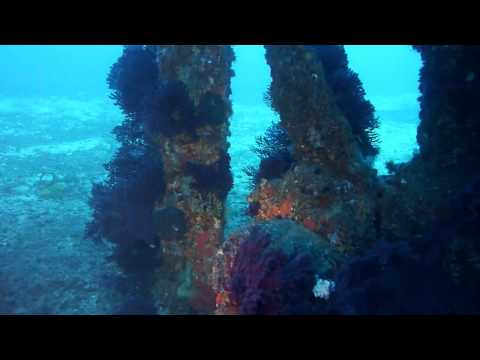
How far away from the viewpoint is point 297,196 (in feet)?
22.4

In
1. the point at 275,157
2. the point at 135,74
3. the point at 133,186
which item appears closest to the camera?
the point at 275,157

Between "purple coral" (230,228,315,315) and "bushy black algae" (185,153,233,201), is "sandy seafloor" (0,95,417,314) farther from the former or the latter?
"purple coral" (230,228,315,315)

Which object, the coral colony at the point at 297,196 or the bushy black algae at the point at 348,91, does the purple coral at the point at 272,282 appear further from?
the bushy black algae at the point at 348,91

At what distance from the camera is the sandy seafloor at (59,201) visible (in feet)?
28.5

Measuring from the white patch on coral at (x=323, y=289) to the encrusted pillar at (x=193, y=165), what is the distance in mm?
3806

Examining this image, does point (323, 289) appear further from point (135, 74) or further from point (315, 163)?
point (135, 74)

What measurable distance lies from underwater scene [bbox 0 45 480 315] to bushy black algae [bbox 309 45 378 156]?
33mm

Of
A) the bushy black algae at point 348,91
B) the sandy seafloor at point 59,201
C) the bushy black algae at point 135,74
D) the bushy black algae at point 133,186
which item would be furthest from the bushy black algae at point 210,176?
the bushy black algae at point 348,91

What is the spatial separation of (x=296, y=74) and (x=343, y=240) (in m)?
3.12

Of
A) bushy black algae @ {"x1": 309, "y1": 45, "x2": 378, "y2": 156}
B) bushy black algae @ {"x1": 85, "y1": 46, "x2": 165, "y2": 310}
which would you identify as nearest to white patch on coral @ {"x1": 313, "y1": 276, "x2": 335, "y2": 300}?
bushy black algae @ {"x1": 309, "y1": 45, "x2": 378, "y2": 156}

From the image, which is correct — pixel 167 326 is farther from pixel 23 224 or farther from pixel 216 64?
pixel 23 224

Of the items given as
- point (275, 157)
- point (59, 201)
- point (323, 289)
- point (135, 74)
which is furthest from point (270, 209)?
point (59, 201)

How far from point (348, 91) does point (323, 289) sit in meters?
5.35
